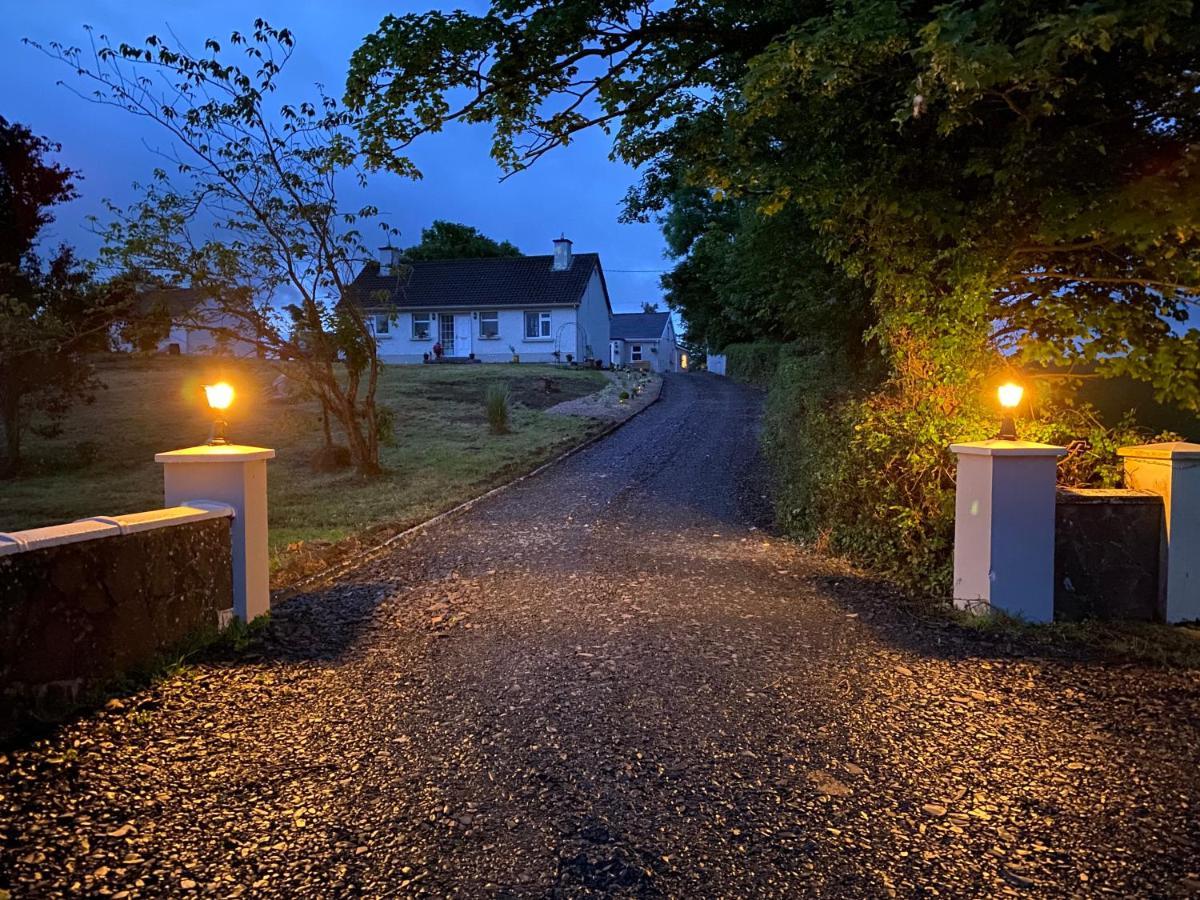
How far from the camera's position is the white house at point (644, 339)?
64.6 m

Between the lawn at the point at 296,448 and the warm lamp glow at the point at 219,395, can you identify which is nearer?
the warm lamp glow at the point at 219,395

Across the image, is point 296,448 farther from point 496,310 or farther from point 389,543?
point 496,310

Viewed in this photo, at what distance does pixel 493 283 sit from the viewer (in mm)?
37000

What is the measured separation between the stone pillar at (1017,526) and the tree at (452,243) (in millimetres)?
51075

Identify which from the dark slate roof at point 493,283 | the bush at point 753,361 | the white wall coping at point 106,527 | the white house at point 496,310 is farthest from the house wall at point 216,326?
the white house at point 496,310

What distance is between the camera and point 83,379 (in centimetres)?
1586

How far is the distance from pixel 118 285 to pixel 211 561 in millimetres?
7751

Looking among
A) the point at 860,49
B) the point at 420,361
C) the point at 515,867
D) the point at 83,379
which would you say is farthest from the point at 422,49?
the point at 420,361

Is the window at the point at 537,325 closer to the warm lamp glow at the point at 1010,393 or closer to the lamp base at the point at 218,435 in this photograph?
the lamp base at the point at 218,435

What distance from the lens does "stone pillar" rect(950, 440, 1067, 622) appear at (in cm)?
496

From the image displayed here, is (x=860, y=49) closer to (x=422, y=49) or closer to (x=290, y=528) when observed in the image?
(x=422, y=49)

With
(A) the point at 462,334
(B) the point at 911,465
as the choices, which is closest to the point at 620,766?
(B) the point at 911,465

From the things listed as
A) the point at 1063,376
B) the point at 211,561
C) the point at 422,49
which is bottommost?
the point at 211,561

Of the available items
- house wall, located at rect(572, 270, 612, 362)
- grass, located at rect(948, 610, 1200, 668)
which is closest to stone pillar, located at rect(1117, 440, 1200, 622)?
grass, located at rect(948, 610, 1200, 668)
